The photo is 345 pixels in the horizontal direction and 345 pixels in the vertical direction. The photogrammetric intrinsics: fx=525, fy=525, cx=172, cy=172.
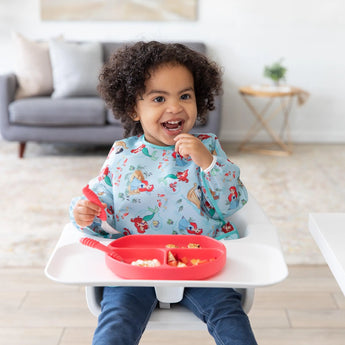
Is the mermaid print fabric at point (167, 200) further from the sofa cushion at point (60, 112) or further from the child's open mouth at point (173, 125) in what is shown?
the sofa cushion at point (60, 112)

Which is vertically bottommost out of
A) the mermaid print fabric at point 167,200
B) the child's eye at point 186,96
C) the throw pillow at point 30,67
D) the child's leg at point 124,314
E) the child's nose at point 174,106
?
the throw pillow at point 30,67

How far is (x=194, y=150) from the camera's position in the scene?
3.88 feet

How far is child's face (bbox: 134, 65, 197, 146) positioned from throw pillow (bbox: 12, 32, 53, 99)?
2.95 m

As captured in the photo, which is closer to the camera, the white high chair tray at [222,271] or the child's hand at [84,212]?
the white high chair tray at [222,271]

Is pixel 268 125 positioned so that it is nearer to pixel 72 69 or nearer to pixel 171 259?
pixel 72 69

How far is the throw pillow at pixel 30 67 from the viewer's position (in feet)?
13.4

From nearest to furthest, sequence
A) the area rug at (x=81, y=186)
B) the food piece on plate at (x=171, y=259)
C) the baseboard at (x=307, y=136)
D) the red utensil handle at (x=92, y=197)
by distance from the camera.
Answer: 1. the food piece on plate at (x=171, y=259)
2. the red utensil handle at (x=92, y=197)
3. the area rug at (x=81, y=186)
4. the baseboard at (x=307, y=136)

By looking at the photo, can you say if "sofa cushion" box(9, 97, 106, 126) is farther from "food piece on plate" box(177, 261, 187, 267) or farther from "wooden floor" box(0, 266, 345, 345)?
"food piece on plate" box(177, 261, 187, 267)

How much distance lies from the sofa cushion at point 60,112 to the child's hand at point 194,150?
2.73m

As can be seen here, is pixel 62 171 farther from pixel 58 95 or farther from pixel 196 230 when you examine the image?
pixel 196 230

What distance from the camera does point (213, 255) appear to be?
1025 millimetres

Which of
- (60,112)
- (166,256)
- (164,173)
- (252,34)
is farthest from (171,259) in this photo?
(252,34)

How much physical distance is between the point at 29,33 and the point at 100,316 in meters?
3.82

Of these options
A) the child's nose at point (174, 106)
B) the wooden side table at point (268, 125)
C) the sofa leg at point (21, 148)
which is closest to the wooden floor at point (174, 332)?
the child's nose at point (174, 106)
